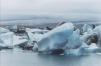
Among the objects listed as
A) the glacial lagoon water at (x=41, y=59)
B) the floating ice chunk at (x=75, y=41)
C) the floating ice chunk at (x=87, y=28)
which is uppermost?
the floating ice chunk at (x=87, y=28)

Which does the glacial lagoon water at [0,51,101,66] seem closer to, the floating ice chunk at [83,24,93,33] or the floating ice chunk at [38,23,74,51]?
the floating ice chunk at [38,23,74,51]

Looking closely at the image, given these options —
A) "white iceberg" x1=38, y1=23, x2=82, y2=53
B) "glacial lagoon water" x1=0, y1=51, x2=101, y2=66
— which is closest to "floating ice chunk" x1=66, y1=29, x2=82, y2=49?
"white iceberg" x1=38, y1=23, x2=82, y2=53

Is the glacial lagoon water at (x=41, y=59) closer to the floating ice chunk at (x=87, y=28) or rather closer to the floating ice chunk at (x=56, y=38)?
the floating ice chunk at (x=56, y=38)

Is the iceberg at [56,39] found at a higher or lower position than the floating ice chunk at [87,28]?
lower

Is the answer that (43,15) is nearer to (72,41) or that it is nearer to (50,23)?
(50,23)

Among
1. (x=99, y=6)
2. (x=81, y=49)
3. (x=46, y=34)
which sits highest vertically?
(x=99, y=6)

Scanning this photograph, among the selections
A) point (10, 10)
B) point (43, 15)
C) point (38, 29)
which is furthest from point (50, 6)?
point (10, 10)

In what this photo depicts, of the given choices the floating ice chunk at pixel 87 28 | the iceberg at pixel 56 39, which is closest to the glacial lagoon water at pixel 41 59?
the iceberg at pixel 56 39
